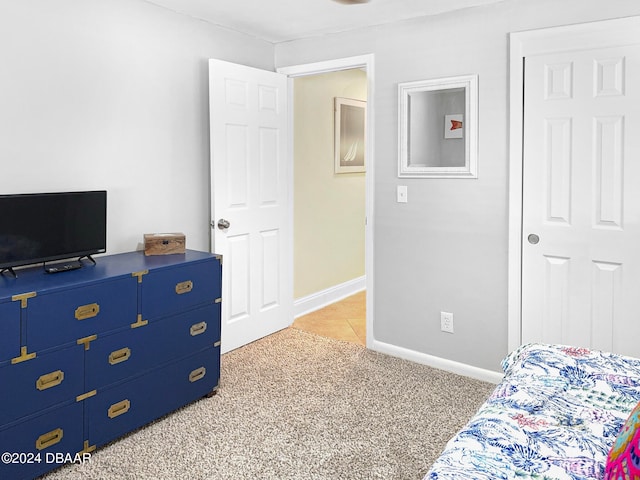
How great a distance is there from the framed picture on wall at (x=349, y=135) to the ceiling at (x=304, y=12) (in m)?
1.33

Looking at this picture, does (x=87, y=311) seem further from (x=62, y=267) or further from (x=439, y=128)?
(x=439, y=128)

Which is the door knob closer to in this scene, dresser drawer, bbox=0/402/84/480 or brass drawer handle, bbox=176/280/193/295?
brass drawer handle, bbox=176/280/193/295

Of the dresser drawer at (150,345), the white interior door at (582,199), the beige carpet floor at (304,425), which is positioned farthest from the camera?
the white interior door at (582,199)

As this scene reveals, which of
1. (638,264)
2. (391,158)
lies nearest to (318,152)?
(391,158)

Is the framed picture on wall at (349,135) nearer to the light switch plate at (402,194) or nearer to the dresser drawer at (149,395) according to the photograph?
the light switch plate at (402,194)

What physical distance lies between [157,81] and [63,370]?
5.94 feet

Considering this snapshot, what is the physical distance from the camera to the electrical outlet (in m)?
3.43

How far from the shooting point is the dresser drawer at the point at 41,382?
2094 mm

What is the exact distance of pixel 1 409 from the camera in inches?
81.5

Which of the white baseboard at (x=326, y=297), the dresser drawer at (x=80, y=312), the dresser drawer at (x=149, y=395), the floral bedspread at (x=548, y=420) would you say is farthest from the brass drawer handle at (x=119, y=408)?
the white baseboard at (x=326, y=297)

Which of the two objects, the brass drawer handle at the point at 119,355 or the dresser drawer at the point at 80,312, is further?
the brass drawer handle at the point at 119,355

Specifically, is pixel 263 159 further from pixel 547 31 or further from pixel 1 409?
pixel 1 409

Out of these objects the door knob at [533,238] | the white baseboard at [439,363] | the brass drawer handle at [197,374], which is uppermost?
the door knob at [533,238]

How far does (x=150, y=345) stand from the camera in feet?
8.68
